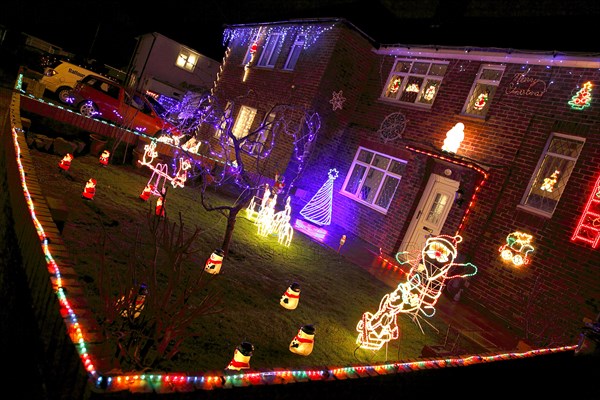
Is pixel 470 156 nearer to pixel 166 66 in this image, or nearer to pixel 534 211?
pixel 534 211

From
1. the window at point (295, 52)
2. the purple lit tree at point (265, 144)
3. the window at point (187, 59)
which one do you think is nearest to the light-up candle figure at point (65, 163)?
the purple lit tree at point (265, 144)

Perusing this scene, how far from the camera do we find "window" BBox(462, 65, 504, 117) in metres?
10.8

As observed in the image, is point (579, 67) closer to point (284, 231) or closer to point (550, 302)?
point (550, 302)

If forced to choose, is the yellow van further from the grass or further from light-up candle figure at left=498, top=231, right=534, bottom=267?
light-up candle figure at left=498, top=231, right=534, bottom=267

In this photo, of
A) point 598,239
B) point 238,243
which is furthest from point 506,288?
point 238,243

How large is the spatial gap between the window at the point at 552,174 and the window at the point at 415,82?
3797mm

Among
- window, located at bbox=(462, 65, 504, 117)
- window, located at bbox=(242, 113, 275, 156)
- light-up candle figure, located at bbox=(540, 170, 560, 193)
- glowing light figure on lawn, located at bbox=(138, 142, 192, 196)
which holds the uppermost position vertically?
window, located at bbox=(462, 65, 504, 117)

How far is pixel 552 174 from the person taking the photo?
9.16 meters

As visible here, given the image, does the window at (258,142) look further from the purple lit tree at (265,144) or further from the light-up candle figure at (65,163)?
the light-up candle figure at (65,163)

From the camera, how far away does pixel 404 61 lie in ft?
43.9

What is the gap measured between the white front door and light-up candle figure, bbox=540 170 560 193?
207cm

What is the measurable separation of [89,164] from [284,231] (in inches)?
213

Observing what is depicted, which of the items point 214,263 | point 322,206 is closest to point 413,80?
point 322,206

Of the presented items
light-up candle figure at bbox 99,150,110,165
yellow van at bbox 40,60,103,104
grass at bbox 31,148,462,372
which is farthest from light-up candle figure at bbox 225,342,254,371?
yellow van at bbox 40,60,103,104
